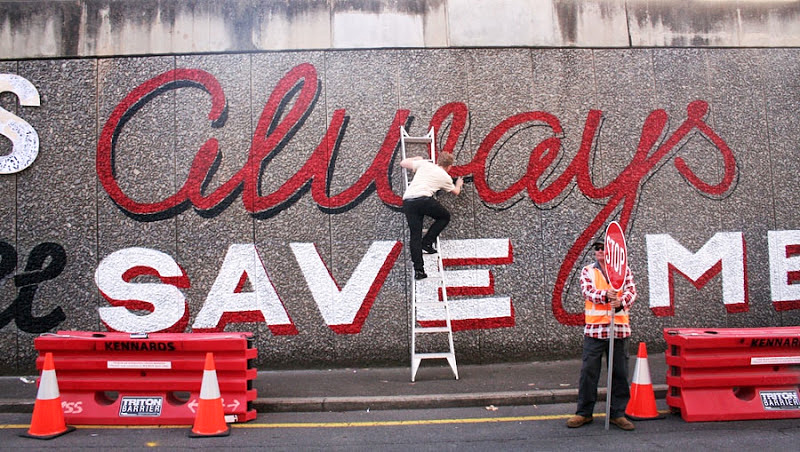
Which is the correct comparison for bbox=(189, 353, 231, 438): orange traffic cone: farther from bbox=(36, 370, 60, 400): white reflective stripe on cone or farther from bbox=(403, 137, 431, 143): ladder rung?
bbox=(403, 137, 431, 143): ladder rung

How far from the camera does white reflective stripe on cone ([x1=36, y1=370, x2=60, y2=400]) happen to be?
549 centimetres

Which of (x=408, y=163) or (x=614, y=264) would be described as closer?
(x=614, y=264)

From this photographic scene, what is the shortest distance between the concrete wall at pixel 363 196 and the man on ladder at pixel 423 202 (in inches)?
29.2

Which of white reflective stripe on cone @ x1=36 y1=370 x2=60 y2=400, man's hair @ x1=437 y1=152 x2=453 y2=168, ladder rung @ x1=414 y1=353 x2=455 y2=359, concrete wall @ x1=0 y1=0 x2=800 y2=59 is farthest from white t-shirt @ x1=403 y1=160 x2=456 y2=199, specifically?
white reflective stripe on cone @ x1=36 y1=370 x2=60 y2=400

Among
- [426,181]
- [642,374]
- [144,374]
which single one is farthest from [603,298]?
[144,374]

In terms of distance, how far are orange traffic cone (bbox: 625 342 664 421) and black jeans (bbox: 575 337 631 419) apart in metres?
0.25

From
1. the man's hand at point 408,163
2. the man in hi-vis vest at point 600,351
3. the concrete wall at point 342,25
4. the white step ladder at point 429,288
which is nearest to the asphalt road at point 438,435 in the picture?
the man in hi-vis vest at point 600,351

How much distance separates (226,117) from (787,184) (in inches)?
339

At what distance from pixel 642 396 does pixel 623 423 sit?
1.56ft

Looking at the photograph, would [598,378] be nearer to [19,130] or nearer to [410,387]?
[410,387]

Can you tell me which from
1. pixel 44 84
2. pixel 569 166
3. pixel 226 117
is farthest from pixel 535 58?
pixel 44 84

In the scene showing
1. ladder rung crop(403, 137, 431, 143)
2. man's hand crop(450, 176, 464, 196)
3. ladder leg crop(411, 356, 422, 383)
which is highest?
ladder rung crop(403, 137, 431, 143)

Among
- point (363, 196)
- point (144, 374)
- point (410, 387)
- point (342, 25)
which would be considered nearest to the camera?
point (144, 374)

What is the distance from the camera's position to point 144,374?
6.03 metres
